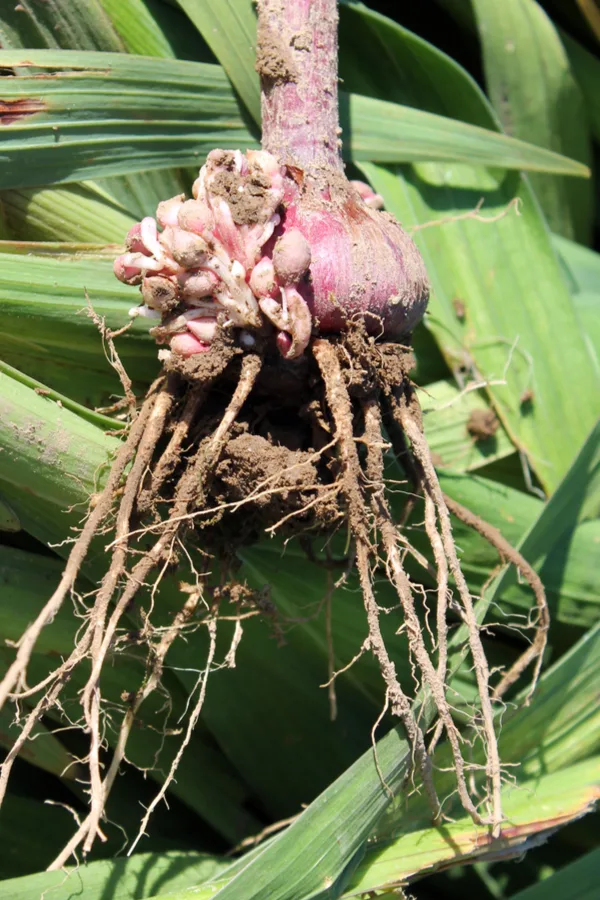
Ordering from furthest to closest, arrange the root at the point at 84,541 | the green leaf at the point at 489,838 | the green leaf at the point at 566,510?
the green leaf at the point at 566,510 → the green leaf at the point at 489,838 → the root at the point at 84,541

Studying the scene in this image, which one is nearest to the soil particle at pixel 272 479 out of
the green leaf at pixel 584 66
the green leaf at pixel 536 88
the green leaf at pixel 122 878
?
the green leaf at pixel 122 878

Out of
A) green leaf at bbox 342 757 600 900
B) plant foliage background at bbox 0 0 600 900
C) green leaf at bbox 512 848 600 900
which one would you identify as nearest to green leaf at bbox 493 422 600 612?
plant foliage background at bbox 0 0 600 900

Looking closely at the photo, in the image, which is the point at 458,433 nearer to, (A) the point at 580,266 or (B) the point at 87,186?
(A) the point at 580,266

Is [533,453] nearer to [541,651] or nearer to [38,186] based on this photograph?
[541,651]

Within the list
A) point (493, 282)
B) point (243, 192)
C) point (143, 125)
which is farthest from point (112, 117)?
point (493, 282)

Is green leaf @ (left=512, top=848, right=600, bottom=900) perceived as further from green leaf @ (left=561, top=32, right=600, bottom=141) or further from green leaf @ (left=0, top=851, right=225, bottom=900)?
green leaf @ (left=561, top=32, right=600, bottom=141)

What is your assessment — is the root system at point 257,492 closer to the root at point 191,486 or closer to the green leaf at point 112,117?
the root at point 191,486

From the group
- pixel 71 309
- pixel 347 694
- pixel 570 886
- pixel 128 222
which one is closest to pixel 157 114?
pixel 128 222
